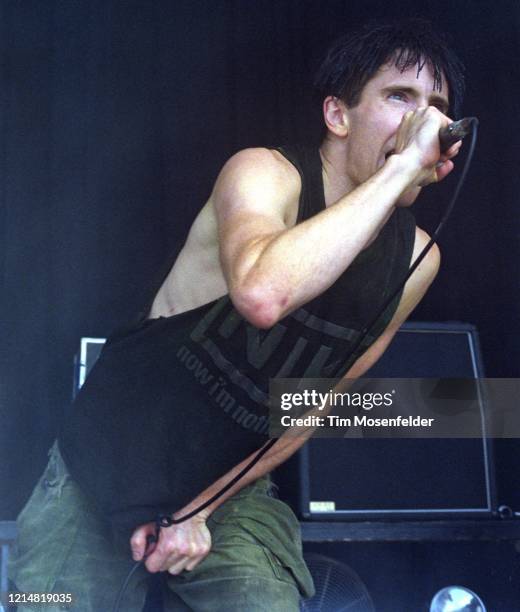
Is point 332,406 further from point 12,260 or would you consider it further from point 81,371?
point 12,260

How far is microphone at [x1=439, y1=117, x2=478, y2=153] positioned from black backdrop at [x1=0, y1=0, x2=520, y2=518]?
1.25 meters

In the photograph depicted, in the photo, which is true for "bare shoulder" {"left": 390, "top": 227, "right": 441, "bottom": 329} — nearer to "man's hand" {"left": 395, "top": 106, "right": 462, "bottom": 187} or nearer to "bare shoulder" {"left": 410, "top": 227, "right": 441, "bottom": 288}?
"bare shoulder" {"left": 410, "top": 227, "right": 441, "bottom": 288}

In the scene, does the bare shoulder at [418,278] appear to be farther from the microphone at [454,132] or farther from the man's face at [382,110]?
the microphone at [454,132]

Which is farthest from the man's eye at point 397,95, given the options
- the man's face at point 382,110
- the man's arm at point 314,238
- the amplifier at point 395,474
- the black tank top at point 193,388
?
the amplifier at point 395,474

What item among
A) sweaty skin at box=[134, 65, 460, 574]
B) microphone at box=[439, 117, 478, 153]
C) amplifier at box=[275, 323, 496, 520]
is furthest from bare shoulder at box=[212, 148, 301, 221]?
amplifier at box=[275, 323, 496, 520]

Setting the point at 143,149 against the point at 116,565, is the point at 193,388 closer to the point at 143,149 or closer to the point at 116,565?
the point at 116,565

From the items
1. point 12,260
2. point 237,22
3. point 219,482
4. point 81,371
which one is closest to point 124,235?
point 12,260

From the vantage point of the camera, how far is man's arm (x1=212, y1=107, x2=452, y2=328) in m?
0.99

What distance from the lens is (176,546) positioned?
127 centimetres

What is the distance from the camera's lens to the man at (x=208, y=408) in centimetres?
126

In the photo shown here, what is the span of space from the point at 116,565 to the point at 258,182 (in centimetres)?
61

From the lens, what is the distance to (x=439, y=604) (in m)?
2.02

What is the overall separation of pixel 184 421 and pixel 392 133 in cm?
54

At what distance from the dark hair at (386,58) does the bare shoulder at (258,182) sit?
10.2 inches
